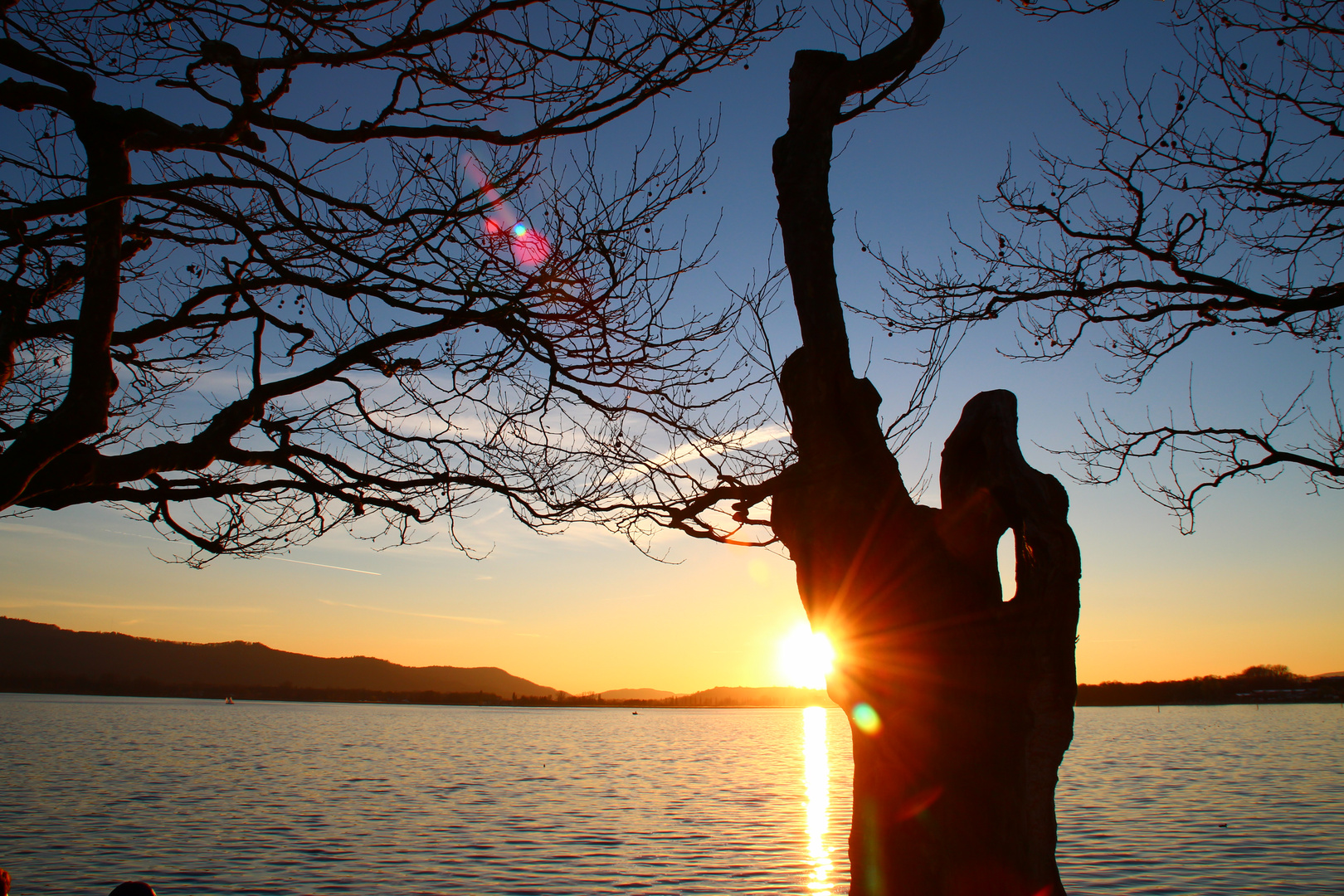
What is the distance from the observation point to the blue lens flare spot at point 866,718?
14.3 ft

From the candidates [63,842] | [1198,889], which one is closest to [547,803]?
[63,842]

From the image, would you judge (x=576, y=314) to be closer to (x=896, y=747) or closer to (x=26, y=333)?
(x=896, y=747)

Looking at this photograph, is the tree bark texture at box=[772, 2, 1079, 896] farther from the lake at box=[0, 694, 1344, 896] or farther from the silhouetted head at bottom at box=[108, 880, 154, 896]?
the lake at box=[0, 694, 1344, 896]

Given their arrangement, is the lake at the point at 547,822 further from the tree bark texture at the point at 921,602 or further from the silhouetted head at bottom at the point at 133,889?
the tree bark texture at the point at 921,602

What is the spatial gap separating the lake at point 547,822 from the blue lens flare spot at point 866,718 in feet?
41.9

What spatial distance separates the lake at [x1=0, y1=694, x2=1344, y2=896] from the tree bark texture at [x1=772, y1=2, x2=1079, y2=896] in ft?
42.4

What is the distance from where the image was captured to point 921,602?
434 cm

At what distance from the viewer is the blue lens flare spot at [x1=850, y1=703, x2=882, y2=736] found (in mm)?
4352

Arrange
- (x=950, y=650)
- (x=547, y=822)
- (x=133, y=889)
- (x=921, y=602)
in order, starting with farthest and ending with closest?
1. (x=547, y=822)
2. (x=133, y=889)
3. (x=921, y=602)
4. (x=950, y=650)

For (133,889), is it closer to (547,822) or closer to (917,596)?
(917,596)

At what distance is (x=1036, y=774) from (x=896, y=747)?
2.25 ft

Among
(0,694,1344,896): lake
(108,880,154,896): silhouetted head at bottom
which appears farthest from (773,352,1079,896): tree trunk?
(0,694,1344,896): lake

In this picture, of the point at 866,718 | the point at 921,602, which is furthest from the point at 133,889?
the point at 921,602

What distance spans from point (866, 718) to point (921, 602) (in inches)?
28.7
